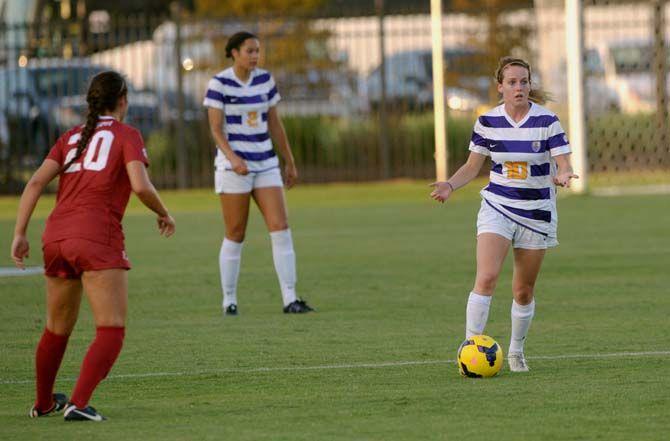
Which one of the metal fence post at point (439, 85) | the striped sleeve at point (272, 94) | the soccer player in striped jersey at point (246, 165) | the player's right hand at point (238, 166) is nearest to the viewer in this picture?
the player's right hand at point (238, 166)

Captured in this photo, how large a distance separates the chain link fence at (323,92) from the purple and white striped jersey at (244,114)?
16.0 metres

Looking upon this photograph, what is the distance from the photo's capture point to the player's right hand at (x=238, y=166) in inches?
451

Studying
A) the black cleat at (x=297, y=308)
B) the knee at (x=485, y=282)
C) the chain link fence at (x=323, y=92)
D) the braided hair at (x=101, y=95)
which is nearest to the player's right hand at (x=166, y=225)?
the braided hair at (x=101, y=95)

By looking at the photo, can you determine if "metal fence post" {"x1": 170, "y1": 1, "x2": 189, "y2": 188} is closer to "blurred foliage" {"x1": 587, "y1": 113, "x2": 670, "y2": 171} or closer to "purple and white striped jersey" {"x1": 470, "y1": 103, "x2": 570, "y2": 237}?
"blurred foliage" {"x1": 587, "y1": 113, "x2": 670, "y2": 171}

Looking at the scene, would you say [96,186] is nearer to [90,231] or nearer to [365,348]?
[90,231]

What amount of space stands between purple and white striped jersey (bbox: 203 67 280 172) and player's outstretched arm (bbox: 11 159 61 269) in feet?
15.0

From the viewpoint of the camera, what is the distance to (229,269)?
1179cm

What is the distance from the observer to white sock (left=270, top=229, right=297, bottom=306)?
11.7m

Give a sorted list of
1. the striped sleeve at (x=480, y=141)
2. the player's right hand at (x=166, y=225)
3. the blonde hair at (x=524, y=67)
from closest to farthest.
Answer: the player's right hand at (x=166, y=225)
the blonde hair at (x=524, y=67)
the striped sleeve at (x=480, y=141)

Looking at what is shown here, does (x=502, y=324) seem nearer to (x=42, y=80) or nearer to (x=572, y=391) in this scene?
(x=572, y=391)

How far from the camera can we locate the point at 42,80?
2791 centimetres

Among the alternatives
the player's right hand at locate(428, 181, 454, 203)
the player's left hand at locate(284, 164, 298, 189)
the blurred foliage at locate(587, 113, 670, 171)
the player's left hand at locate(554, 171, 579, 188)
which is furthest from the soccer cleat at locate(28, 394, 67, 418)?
the blurred foliage at locate(587, 113, 670, 171)

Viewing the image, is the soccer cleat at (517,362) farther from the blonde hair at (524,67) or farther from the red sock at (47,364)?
the red sock at (47,364)

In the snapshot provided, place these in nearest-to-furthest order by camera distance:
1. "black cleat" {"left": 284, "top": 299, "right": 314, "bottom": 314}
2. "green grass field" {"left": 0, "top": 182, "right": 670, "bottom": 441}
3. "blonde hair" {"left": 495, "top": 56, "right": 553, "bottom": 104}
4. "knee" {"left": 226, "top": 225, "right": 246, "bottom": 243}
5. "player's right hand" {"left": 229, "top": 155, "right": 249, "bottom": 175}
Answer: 1. "green grass field" {"left": 0, "top": 182, "right": 670, "bottom": 441}
2. "blonde hair" {"left": 495, "top": 56, "right": 553, "bottom": 104}
3. "player's right hand" {"left": 229, "top": 155, "right": 249, "bottom": 175}
4. "black cleat" {"left": 284, "top": 299, "right": 314, "bottom": 314}
5. "knee" {"left": 226, "top": 225, "right": 246, "bottom": 243}
